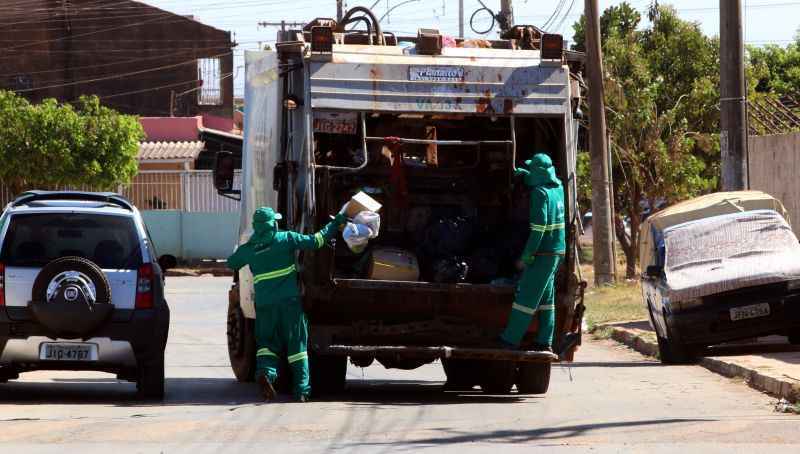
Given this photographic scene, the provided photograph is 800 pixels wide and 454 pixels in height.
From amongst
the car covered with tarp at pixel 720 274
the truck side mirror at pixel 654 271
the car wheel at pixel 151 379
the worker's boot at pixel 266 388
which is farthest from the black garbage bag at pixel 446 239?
the truck side mirror at pixel 654 271

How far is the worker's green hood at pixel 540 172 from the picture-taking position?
12.1 m

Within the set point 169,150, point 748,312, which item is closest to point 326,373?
point 748,312

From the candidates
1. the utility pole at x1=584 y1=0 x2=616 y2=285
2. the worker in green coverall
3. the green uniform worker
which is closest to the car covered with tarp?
the green uniform worker

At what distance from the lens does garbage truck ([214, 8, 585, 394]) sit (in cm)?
1230

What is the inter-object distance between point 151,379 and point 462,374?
325cm

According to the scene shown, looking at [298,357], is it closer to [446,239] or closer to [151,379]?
[151,379]

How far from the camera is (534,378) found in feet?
42.9

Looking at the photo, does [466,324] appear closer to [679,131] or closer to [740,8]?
[740,8]

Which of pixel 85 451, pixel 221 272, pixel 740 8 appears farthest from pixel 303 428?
pixel 221 272

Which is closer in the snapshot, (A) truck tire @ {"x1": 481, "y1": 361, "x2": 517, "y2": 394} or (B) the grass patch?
(A) truck tire @ {"x1": 481, "y1": 361, "x2": 517, "y2": 394}

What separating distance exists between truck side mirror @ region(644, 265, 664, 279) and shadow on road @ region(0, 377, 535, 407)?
297 centimetres

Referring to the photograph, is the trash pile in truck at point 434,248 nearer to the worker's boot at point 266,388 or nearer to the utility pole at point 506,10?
the worker's boot at point 266,388

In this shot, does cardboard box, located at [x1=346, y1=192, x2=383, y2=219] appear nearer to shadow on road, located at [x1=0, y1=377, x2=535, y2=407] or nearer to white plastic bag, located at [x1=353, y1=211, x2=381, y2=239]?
white plastic bag, located at [x1=353, y1=211, x2=381, y2=239]

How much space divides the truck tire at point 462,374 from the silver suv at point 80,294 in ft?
10.2
